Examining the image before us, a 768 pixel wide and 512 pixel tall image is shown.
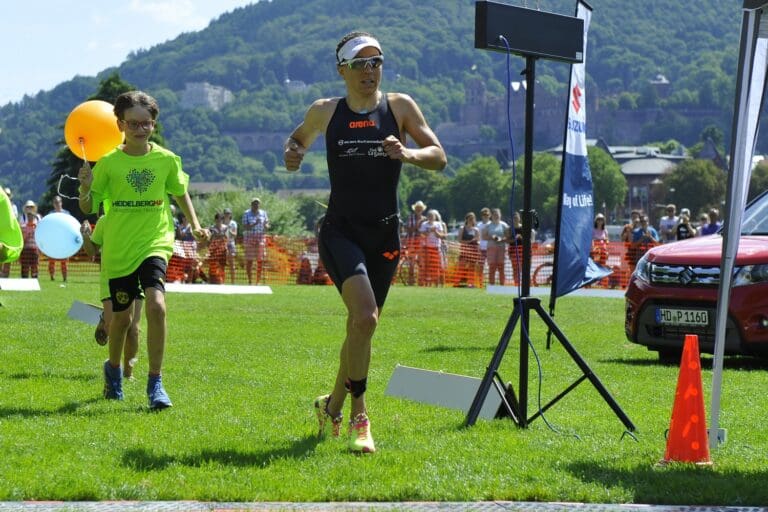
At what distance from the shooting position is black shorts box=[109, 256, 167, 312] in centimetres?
831

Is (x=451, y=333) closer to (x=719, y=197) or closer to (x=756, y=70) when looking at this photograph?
(x=756, y=70)

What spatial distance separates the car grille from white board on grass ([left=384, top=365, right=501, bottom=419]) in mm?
3722

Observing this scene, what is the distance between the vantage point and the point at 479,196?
198m

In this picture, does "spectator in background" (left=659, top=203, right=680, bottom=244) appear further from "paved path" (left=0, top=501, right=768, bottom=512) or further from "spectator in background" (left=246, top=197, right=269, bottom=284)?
"paved path" (left=0, top=501, right=768, bottom=512)

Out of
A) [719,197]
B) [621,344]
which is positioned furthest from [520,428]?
[719,197]

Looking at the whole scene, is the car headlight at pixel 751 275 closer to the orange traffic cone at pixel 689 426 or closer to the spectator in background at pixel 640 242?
the orange traffic cone at pixel 689 426

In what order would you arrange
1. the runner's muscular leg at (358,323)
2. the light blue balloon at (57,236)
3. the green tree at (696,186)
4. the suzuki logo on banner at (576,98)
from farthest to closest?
the green tree at (696,186), the light blue balloon at (57,236), the suzuki logo on banner at (576,98), the runner's muscular leg at (358,323)

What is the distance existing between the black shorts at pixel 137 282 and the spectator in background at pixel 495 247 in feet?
64.7

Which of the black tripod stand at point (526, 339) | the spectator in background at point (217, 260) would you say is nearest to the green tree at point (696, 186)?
the spectator in background at point (217, 260)

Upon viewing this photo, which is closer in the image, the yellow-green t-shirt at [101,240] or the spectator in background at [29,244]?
the yellow-green t-shirt at [101,240]

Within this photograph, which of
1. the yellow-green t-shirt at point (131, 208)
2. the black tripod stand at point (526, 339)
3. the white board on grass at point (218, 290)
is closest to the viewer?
the black tripod stand at point (526, 339)

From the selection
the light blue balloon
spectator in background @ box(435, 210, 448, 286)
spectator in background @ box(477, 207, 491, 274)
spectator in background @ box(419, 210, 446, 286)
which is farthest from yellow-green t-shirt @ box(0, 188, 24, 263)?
spectator in background @ box(435, 210, 448, 286)

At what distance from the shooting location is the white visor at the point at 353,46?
6816mm

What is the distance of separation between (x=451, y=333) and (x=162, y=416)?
782 cm
